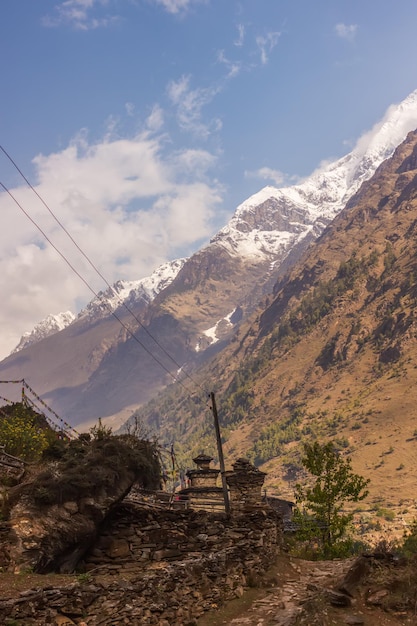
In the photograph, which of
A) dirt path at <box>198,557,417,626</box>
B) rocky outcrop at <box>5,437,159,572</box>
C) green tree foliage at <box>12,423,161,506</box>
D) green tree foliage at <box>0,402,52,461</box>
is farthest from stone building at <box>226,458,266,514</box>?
green tree foliage at <box>0,402,52,461</box>

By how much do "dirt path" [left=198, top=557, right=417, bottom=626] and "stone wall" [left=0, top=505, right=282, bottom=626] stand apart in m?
0.53

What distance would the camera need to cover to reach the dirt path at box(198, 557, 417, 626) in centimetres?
1344

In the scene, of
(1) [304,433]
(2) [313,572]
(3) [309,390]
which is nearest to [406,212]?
(3) [309,390]

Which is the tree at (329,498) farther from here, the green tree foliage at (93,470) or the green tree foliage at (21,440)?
the green tree foliage at (21,440)

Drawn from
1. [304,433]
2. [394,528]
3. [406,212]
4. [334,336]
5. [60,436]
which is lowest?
[394,528]

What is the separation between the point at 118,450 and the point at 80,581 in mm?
6233

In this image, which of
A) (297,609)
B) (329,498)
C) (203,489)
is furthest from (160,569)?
(329,498)

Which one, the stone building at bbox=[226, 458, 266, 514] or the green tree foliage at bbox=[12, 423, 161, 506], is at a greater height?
the green tree foliage at bbox=[12, 423, 161, 506]

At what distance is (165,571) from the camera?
1445 cm

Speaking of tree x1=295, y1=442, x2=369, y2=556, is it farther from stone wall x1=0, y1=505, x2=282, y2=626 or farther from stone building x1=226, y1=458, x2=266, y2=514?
stone wall x1=0, y1=505, x2=282, y2=626

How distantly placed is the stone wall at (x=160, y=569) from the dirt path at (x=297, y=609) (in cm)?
53

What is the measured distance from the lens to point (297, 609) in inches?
577

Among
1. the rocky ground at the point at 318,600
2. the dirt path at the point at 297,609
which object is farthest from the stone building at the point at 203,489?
the rocky ground at the point at 318,600

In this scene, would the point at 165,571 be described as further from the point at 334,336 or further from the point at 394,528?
the point at 334,336
